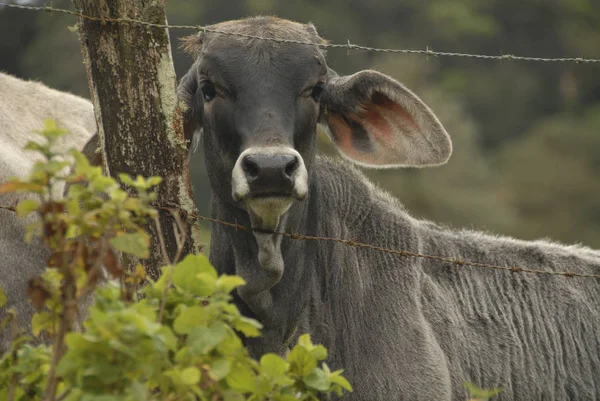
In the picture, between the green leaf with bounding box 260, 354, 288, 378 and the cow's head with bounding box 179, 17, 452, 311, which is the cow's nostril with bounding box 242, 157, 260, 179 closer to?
the cow's head with bounding box 179, 17, 452, 311

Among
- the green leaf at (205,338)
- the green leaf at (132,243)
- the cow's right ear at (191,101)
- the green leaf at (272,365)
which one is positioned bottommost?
the green leaf at (272,365)

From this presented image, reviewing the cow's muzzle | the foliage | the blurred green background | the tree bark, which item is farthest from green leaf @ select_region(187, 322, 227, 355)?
the blurred green background

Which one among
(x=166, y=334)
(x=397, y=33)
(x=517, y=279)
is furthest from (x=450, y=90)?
(x=166, y=334)

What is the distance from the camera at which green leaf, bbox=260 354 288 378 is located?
3979mm

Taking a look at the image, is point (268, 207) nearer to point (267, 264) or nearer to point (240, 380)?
point (267, 264)

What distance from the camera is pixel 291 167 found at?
5441 mm

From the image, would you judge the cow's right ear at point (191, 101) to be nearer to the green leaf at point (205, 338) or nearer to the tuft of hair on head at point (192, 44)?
the tuft of hair on head at point (192, 44)

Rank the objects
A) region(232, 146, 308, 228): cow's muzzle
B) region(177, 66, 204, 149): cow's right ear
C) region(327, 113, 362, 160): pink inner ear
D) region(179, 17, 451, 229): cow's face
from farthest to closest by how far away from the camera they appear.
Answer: region(327, 113, 362, 160): pink inner ear → region(177, 66, 204, 149): cow's right ear → region(179, 17, 451, 229): cow's face → region(232, 146, 308, 228): cow's muzzle

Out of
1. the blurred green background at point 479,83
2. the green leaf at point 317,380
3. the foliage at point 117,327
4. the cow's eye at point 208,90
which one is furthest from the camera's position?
the blurred green background at point 479,83

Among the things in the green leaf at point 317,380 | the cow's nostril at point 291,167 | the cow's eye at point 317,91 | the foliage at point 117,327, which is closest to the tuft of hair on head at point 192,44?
the cow's eye at point 317,91

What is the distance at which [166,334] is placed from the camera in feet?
12.2

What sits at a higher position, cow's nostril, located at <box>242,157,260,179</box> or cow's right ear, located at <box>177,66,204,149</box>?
cow's right ear, located at <box>177,66,204,149</box>

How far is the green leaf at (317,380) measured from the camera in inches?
164

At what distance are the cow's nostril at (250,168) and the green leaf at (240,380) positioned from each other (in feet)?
5.33
